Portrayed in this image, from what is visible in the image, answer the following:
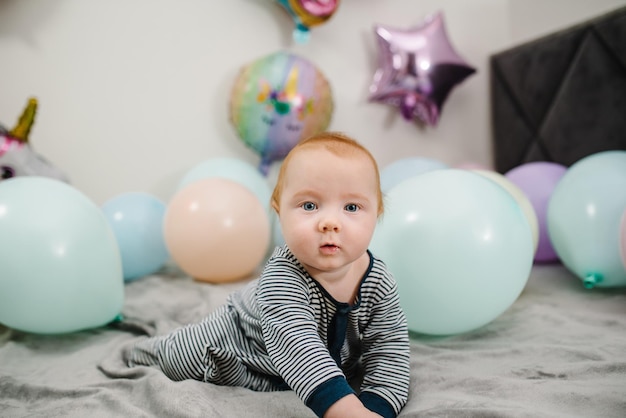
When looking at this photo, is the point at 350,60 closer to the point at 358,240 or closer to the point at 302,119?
the point at 302,119

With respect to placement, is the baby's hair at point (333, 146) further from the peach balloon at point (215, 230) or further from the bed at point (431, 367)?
the peach balloon at point (215, 230)

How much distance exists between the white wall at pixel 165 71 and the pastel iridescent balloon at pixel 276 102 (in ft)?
0.65

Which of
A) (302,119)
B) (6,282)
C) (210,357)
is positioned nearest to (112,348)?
(6,282)

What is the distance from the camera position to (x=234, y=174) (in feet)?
6.80

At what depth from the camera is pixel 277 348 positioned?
772mm

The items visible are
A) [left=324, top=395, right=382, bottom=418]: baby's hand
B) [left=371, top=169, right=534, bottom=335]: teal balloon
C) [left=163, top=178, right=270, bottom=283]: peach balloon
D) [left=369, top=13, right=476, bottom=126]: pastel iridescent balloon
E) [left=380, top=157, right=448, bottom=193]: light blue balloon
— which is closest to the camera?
[left=324, top=395, right=382, bottom=418]: baby's hand

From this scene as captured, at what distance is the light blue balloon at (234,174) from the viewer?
81.2 inches

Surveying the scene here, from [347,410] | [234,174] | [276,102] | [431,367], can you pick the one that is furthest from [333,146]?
[276,102]

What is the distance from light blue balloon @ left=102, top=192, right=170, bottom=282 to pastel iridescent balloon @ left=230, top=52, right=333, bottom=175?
58 centimetres

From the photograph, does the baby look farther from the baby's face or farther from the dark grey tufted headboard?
the dark grey tufted headboard

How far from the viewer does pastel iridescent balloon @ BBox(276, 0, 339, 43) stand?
2.26 m

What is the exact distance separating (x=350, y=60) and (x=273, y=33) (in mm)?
421

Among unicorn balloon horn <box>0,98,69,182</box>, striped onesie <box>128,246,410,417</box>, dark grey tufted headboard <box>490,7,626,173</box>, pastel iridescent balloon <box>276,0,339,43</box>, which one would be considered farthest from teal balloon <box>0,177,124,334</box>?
dark grey tufted headboard <box>490,7,626,173</box>

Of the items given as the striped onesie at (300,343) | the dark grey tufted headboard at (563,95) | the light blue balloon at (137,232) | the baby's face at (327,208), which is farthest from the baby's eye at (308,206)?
the dark grey tufted headboard at (563,95)
